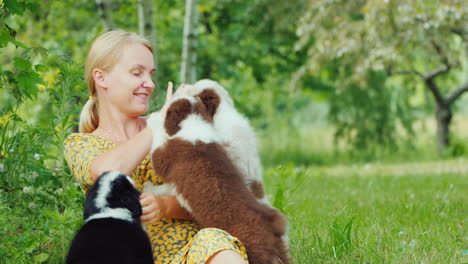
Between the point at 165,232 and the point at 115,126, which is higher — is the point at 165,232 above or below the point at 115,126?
below

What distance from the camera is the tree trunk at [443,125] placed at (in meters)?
12.1

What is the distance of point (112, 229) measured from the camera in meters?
1.87

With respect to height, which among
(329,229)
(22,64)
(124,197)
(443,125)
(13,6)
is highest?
(13,6)

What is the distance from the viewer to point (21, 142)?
310 cm

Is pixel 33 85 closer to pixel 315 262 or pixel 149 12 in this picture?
pixel 315 262

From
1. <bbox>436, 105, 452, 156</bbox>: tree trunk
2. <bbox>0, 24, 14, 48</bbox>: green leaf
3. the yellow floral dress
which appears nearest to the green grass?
the yellow floral dress

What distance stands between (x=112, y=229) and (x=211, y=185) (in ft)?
1.36

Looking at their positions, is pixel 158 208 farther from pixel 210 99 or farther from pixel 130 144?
pixel 210 99

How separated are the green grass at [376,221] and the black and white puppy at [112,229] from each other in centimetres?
127

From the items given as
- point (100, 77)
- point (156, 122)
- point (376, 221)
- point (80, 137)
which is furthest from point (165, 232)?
point (376, 221)

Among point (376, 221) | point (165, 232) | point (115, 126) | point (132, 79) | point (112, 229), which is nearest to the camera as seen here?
point (112, 229)

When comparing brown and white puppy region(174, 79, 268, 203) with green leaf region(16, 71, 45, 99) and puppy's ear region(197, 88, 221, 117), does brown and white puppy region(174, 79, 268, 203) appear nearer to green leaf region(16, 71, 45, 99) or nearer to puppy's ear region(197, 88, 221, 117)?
puppy's ear region(197, 88, 221, 117)

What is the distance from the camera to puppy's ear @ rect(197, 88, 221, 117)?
87.3 inches

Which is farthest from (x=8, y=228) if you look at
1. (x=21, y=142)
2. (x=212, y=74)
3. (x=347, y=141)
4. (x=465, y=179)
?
(x=347, y=141)
